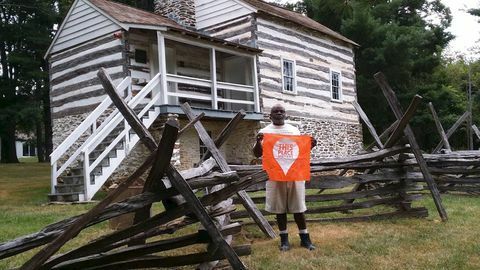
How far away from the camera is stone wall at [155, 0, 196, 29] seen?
698 inches

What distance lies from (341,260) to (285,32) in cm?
1352

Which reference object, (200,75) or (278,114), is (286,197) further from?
(200,75)

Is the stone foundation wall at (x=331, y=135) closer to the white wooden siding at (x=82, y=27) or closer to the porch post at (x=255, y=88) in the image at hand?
the porch post at (x=255, y=88)

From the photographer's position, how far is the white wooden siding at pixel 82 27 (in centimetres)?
1448

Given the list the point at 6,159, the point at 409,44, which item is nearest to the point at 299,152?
the point at 409,44

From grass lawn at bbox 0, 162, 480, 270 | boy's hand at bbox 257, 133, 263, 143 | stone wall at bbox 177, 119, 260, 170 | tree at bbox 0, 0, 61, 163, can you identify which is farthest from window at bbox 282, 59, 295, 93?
tree at bbox 0, 0, 61, 163

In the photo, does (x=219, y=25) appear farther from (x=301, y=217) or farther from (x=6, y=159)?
(x=6, y=159)

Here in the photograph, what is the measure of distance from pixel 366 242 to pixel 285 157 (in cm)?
154

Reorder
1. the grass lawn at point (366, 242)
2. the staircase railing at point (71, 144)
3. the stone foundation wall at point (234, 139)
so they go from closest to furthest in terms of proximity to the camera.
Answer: the grass lawn at point (366, 242)
the staircase railing at point (71, 144)
the stone foundation wall at point (234, 139)

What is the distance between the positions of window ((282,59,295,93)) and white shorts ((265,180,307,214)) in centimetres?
1206

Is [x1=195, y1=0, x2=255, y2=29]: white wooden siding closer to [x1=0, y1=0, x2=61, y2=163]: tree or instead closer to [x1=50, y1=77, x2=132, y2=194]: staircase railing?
[x1=50, y1=77, x2=132, y2=194]: staircase railing

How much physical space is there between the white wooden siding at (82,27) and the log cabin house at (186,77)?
3cm

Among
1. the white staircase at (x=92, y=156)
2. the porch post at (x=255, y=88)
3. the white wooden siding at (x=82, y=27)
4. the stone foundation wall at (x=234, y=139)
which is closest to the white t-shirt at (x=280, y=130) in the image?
Result: the stone foundation wall at (x=234, y=139)

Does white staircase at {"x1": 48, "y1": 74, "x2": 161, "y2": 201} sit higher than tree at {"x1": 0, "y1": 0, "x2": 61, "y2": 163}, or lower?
lower
